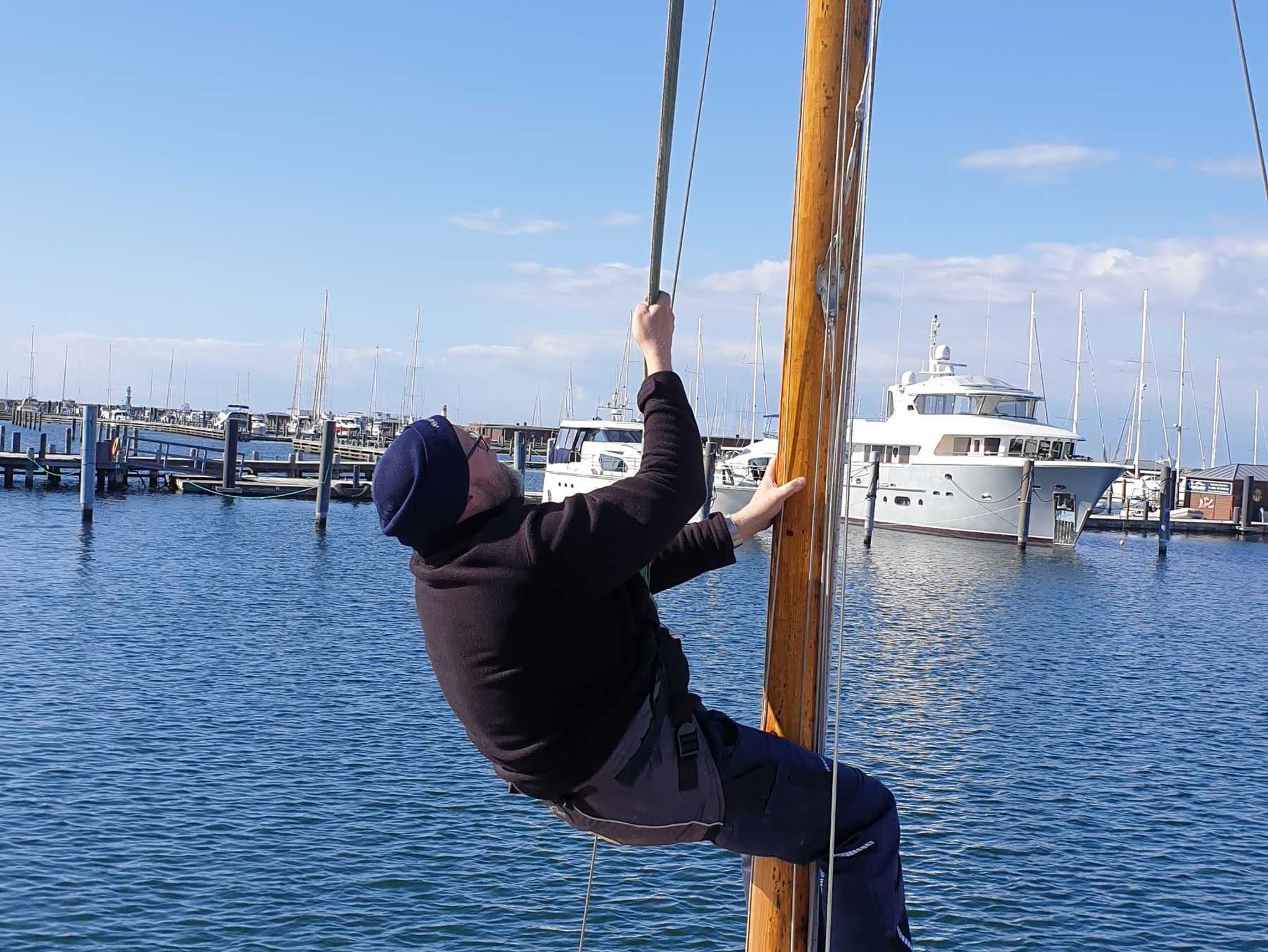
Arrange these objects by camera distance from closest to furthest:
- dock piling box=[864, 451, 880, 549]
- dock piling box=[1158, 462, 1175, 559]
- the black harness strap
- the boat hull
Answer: the black harness strap < dock piling box=[864, 451, 880, 549] < the boat hull < dock piling box=[1158, 462, 1175, 559]

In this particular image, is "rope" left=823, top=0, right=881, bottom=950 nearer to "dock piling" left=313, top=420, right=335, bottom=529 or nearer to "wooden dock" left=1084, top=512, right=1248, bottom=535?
"dock piling" left=313, top=420, right=335, bottom=529

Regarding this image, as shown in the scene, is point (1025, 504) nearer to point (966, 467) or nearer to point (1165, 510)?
point (966, 467)

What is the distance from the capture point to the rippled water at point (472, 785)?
10625mm

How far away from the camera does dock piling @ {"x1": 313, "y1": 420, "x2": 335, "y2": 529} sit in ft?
139

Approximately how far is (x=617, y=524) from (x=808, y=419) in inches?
45.1

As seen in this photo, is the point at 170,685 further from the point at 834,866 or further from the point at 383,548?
the point at 383,548

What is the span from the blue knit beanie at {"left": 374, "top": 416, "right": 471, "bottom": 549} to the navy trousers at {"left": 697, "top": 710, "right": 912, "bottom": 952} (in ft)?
3.07

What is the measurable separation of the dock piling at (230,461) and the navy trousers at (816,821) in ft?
152

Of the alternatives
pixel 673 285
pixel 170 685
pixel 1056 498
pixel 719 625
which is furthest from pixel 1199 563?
pixel 673 285

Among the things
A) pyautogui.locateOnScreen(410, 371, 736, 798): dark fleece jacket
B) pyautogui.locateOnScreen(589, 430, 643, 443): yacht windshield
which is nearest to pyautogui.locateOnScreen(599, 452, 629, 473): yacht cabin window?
pyautogui.locateOnScreen(589, 430, 643, 443): yacht windshield

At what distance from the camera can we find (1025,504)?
4531 centimetres

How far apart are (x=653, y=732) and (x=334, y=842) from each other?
9940 mm

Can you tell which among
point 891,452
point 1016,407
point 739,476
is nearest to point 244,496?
point 739,476

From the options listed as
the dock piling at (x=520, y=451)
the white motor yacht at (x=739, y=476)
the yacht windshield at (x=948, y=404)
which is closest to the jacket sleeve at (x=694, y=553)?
the white motor yacht at (x=739, y=476)
